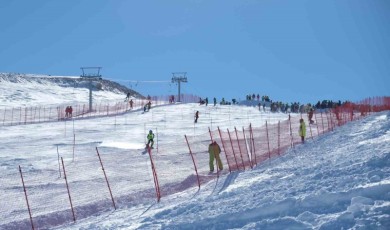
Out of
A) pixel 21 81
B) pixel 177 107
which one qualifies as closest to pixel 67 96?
pixel 21 81

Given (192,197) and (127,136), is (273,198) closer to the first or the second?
(192,197)

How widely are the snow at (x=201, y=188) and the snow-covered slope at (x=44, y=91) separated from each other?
137 ft

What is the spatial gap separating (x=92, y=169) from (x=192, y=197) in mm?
7908

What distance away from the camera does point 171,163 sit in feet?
73.5

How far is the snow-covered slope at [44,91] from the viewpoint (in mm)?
73375

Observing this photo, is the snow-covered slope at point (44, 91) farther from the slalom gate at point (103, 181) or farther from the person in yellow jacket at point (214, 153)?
the person in yellow jacket at point (214, 153)

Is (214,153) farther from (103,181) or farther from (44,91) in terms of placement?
(44,91)

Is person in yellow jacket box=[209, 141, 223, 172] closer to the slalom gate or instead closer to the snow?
the slalom gate

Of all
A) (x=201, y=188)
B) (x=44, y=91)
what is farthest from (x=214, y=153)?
(x=44, y=91)

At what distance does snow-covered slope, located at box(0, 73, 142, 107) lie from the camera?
73375 mm

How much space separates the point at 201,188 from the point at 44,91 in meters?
74.6

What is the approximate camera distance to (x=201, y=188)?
51.9ft

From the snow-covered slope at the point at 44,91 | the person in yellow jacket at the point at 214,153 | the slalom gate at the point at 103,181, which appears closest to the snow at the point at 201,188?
the slalom gate at the point at 103,181

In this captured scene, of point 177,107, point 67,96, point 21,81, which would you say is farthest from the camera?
point 21,81
